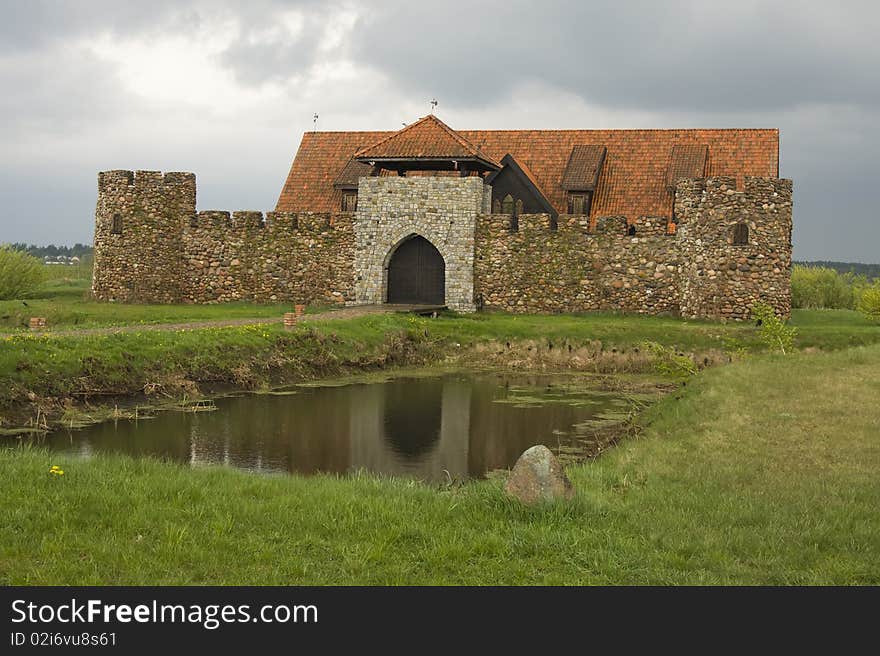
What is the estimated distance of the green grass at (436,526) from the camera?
684cm

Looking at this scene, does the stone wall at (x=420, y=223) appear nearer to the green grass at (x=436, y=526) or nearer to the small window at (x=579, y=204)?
the small window at (x=579, y=204)

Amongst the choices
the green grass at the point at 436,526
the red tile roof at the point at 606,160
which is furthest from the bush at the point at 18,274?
the green grass at the point at 436,526

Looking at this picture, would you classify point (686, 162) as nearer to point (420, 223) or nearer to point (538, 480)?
point (420, 223)

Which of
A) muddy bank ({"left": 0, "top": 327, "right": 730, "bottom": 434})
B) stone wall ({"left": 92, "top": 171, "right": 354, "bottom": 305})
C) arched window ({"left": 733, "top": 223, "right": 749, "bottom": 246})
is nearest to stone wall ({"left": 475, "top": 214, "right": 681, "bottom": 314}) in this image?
arched window ({"left": 733, "top": 223, "right": 749, "bottom": 246})

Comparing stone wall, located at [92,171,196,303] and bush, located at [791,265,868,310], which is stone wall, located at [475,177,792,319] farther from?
bush, located at [791,265,868,310]

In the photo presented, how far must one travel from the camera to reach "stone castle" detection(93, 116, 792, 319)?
2834 cm

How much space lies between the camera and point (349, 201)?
3562cm

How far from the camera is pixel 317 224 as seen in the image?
3250cm

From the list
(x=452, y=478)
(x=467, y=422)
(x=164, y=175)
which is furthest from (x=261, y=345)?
(x=164, y=175)

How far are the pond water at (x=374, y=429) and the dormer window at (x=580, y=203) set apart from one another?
14.5 metres

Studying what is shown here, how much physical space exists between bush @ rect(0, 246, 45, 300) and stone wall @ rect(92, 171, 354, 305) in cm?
288

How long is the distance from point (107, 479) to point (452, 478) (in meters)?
4.52

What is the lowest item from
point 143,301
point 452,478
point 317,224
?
point 452,478
